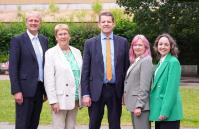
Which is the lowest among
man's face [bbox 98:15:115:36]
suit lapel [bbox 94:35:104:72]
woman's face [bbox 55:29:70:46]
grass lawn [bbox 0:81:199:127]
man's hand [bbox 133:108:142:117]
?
grass lawn [bbox 0:81:199:127]

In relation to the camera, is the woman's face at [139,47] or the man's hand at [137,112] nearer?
the man's hand at [137,112]

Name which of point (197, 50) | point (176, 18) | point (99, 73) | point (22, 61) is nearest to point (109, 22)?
point (99, 73)

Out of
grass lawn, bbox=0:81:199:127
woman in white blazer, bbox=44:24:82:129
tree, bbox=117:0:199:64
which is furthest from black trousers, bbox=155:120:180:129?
tree, bbox=117:0:199:64

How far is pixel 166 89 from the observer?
6.91 metres

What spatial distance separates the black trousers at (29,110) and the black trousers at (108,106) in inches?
33.8

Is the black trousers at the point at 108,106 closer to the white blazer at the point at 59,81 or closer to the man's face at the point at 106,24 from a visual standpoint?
the white blazer at the point at 59,81

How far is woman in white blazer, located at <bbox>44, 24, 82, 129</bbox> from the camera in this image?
754cm

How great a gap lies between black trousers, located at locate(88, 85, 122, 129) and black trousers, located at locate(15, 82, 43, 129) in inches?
33.8

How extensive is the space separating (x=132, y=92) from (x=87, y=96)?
695 mm

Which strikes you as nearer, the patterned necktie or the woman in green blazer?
the woman in green blazer

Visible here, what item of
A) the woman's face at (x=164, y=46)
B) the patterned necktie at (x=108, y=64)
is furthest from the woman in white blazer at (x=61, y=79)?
the woman's face at (x=164, y=46)

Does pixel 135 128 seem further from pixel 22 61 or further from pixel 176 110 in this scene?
pixel 22 61

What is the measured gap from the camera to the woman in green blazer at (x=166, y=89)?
6.90 m

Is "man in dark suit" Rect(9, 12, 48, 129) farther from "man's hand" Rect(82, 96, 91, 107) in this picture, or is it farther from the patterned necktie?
the patterned necktie
